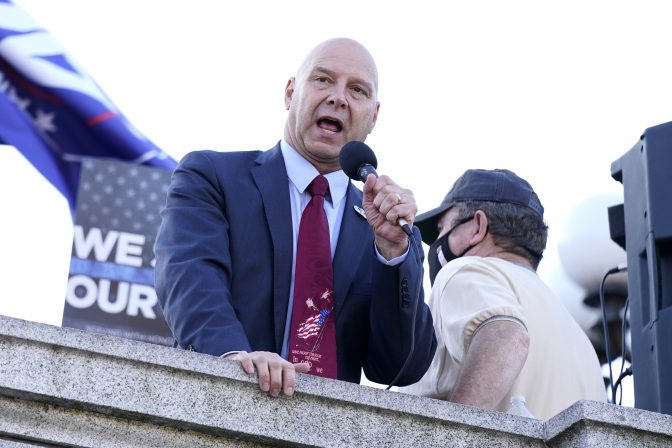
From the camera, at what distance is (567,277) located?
29.5 feet

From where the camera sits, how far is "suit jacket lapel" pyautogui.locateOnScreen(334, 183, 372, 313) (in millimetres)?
3973

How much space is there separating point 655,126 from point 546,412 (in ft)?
3.34

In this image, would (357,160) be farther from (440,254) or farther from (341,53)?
(440,254)

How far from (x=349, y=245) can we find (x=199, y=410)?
1134 mm

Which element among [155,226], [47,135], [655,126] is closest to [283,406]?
[655,126]

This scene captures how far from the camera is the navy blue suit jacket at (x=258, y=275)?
374 cm

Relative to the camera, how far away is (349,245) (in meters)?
4.11

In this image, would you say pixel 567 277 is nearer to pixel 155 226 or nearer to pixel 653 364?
pixel 155 226

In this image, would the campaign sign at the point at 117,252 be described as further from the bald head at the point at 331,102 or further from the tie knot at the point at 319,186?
the tie knot at the point at 319,186

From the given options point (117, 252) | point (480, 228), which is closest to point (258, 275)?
point (480, 228)

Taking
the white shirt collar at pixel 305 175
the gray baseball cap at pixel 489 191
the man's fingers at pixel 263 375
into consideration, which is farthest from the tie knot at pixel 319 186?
the man's fingers at pixel 263 375

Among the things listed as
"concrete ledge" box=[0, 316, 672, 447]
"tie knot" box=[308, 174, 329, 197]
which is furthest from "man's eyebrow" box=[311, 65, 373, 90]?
"concrete ledge" box=[0, 316, 672, 447]

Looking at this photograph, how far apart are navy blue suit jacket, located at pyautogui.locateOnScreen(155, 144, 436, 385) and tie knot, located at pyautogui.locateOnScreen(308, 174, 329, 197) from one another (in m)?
0.09

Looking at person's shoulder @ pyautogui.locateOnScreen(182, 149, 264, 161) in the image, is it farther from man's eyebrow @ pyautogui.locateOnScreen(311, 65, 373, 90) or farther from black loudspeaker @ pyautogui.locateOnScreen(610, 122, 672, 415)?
black loudspeaker @ pyautogui.locateOnScreen(610, 122, 672, 415)
